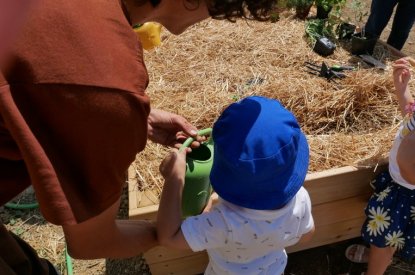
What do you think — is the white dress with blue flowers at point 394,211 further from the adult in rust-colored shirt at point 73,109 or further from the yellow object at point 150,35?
the yellow object at point 150,35

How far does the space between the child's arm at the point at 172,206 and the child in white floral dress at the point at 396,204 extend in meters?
1.01

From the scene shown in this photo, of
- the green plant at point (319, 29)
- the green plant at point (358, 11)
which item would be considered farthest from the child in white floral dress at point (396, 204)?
the green plant at point (358, 11)

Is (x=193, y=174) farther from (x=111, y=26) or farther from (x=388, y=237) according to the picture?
(x=388, y=237)

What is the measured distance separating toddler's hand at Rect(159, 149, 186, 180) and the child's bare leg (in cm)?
131

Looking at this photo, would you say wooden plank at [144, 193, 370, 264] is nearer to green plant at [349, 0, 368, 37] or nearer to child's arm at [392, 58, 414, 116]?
child's arm at [392, 58, 414, 116]

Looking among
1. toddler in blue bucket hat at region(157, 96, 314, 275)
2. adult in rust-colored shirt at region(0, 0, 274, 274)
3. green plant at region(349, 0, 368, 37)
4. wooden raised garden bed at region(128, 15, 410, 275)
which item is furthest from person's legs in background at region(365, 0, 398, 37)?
adult in rust-colored shirt at region(0, 0, 274, 274)

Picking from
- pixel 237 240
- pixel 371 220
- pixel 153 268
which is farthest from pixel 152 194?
pixel 371 220

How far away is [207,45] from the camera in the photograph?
3.71m

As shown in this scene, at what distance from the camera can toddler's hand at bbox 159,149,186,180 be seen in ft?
4.76

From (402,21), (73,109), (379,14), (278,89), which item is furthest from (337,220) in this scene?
(402,21)

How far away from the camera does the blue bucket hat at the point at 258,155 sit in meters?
1.26

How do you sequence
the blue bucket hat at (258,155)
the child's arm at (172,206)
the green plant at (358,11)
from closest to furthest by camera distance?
the blue bucket hat at (258,155), the child's arm at (172,206), the green plant at (358,11)

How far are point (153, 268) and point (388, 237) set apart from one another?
3.99ft

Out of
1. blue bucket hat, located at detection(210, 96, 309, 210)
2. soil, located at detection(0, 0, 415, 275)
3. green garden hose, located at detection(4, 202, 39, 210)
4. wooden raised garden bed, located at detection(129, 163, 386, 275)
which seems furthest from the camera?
green garden hose, located at detection(4, 202, 39, 210)
